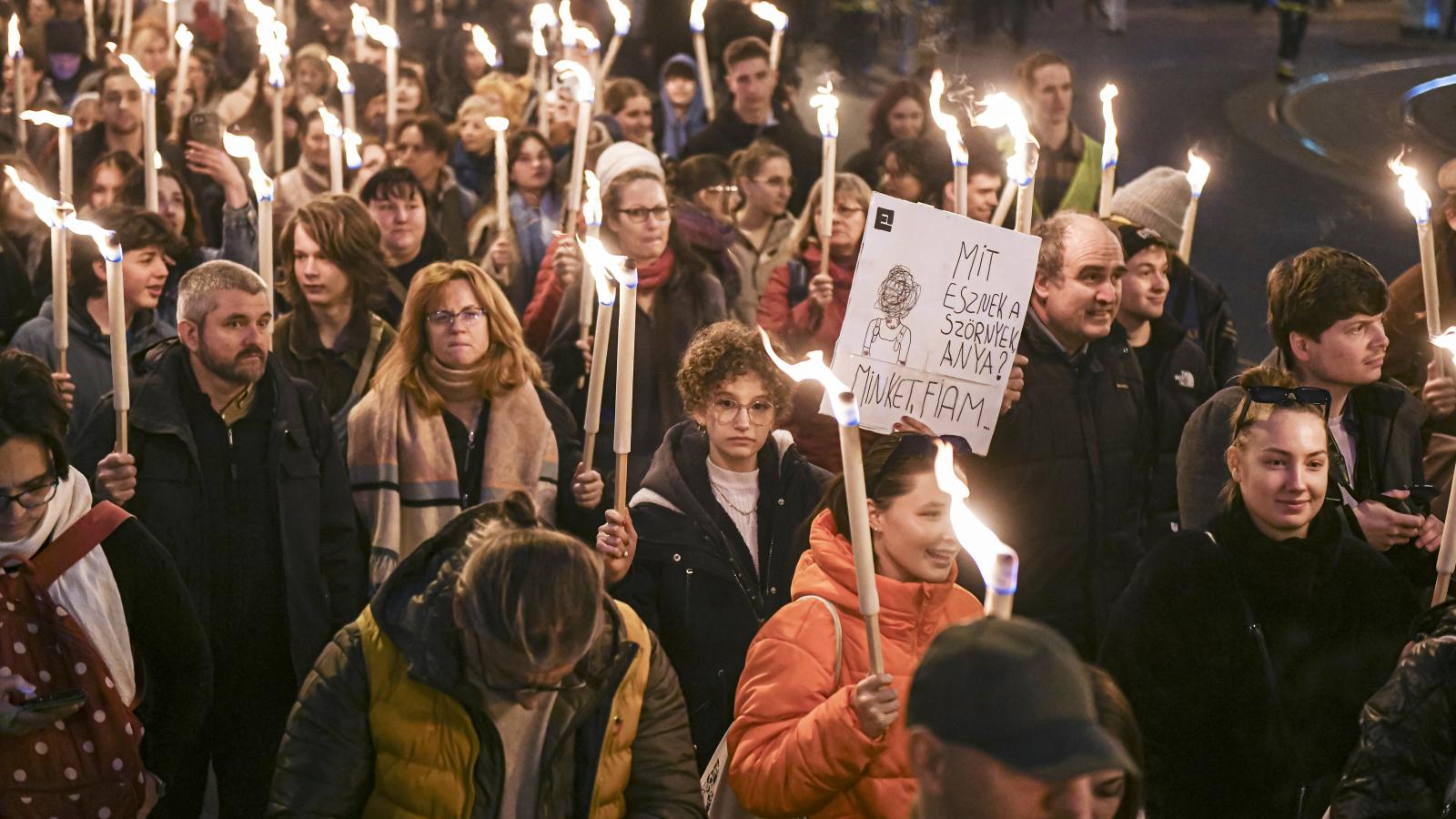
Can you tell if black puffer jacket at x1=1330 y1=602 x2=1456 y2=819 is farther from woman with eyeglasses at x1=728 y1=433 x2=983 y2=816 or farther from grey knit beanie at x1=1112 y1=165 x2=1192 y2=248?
grey knit beanie at x1=1112 y1=165 x2=1192 y2=248

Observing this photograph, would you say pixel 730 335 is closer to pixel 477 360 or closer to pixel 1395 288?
pixel 477 360

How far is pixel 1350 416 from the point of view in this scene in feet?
16.4

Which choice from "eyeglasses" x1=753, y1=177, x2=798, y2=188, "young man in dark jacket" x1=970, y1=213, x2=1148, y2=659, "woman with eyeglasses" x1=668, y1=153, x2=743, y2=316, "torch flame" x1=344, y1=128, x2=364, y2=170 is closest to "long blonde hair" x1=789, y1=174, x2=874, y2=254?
"woman with eyeglasses" x1=668, y1=153, x2=743, y2=316

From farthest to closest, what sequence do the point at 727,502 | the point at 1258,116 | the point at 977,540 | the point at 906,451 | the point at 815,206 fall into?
1. the point at 1258,116
2. the point at 815,206
3. the point at 727,502
4. the point at 906,451
5. the point at 977,540

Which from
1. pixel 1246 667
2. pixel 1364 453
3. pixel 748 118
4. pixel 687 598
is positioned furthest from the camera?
pixel 748 118

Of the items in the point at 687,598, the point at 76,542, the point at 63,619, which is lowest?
the point at 687,598

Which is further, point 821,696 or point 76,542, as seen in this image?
point 76,542

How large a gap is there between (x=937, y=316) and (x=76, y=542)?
2175 mm

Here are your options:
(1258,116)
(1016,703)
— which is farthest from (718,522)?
(1258,116)

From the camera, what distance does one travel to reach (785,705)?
3.46 meters

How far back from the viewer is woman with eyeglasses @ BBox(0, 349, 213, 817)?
3.65 meters

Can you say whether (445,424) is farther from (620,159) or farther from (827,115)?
(620,159)

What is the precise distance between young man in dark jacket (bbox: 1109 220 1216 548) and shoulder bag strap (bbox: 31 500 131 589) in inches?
114

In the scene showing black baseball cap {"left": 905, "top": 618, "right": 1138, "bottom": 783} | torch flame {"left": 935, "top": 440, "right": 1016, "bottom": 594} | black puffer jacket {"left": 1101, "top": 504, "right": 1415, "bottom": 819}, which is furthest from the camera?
black puffer jacket {"left": 1101, "top": 504, "right": 1415, "bottom": 819}
